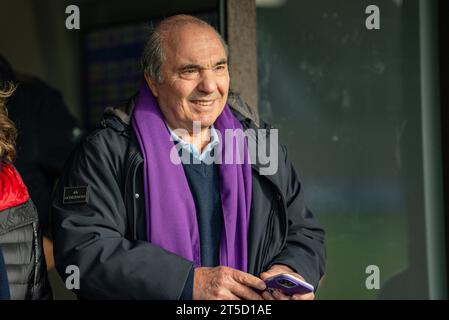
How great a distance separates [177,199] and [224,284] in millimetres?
347

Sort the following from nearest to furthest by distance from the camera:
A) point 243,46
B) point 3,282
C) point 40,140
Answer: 1. point 3,282
2. point 243,46
3. point 40,140

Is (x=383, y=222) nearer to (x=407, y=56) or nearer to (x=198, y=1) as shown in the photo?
(x=407, y=56)

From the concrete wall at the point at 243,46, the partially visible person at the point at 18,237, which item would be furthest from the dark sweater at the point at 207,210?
the concrete wall at the point at 243,46

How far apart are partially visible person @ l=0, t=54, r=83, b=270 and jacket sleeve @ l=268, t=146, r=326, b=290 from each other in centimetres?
143

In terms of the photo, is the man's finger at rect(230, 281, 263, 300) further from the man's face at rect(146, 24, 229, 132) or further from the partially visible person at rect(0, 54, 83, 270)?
the partially visible person at rect(0, 54, 83, 270)

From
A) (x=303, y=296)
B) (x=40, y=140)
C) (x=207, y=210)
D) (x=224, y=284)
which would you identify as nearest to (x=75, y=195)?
(x=207, y=210)

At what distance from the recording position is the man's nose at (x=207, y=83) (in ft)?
9.36

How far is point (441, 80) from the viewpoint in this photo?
392cm

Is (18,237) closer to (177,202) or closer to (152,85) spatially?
(177,202)

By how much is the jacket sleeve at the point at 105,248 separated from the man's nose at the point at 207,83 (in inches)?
16.4

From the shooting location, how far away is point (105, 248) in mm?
2658

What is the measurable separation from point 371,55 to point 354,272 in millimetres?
1105

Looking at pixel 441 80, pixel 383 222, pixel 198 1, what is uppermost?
pixel 198 1
